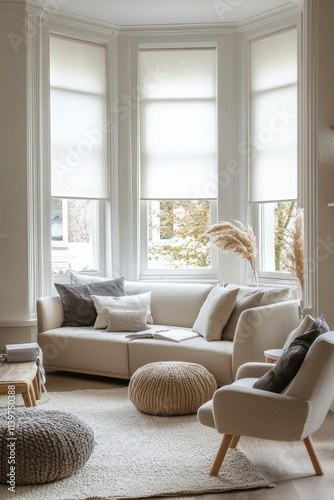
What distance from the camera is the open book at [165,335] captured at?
5719 millimetres

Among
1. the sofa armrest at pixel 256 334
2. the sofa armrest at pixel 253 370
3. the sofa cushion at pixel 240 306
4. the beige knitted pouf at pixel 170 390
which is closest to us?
the sofa armrest at pixel 253 370

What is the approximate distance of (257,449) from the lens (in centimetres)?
407

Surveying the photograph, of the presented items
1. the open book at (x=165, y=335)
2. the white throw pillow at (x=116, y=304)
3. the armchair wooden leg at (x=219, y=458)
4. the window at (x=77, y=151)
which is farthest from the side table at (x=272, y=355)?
the window at (x=77, y=151)

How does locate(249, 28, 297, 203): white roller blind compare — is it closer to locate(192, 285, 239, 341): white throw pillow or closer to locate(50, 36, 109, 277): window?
locate(192, 285, 239, 341): white throw pillow

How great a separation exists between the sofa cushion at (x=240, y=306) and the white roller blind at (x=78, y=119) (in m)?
2.20

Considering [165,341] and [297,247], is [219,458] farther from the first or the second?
[297,247]

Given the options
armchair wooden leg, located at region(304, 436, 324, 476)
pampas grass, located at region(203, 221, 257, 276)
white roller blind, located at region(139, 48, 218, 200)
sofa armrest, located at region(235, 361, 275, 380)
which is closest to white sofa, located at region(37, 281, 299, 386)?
pampas grass, located at region(203, 221, 257, 276)

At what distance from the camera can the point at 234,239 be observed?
6402 millimetres

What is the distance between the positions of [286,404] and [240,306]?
230 cm

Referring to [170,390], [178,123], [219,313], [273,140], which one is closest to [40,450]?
[170,390]

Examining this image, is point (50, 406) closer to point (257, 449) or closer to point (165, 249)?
point (257, 449)

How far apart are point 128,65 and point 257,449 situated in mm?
4523

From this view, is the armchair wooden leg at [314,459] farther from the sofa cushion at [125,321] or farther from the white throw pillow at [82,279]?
the white throw pillow at [82,279]

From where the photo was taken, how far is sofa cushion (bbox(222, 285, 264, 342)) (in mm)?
5598
